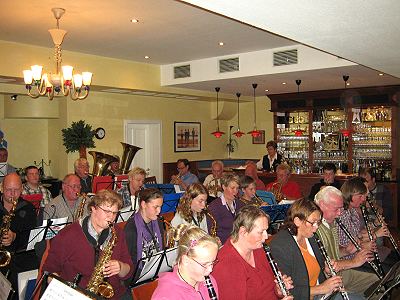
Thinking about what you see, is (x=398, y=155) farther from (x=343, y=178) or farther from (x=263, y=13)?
(x=263, y=13)

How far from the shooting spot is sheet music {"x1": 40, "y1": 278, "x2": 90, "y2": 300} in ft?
6.88

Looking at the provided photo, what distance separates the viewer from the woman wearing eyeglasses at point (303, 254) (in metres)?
3.28

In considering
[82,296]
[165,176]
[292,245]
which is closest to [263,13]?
[292,245]

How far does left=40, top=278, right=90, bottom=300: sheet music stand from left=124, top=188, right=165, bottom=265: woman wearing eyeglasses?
1.56m

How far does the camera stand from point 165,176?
11031 mm

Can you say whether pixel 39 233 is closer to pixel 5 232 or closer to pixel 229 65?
pixel 5 232

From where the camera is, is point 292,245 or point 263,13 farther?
point 292,245

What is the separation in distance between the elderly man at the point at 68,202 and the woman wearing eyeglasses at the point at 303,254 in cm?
262

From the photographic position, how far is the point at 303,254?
11.4ft

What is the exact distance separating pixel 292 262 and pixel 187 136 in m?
8.66

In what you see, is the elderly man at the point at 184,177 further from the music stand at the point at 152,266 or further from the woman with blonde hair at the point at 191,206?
the music stand at the point at 152,266

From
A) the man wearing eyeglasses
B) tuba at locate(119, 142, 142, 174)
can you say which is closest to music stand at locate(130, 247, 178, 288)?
the man wearing eyeglasses

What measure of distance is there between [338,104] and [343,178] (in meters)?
2.45


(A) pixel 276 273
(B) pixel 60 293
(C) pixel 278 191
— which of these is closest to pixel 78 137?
(C) pixel 278 191
